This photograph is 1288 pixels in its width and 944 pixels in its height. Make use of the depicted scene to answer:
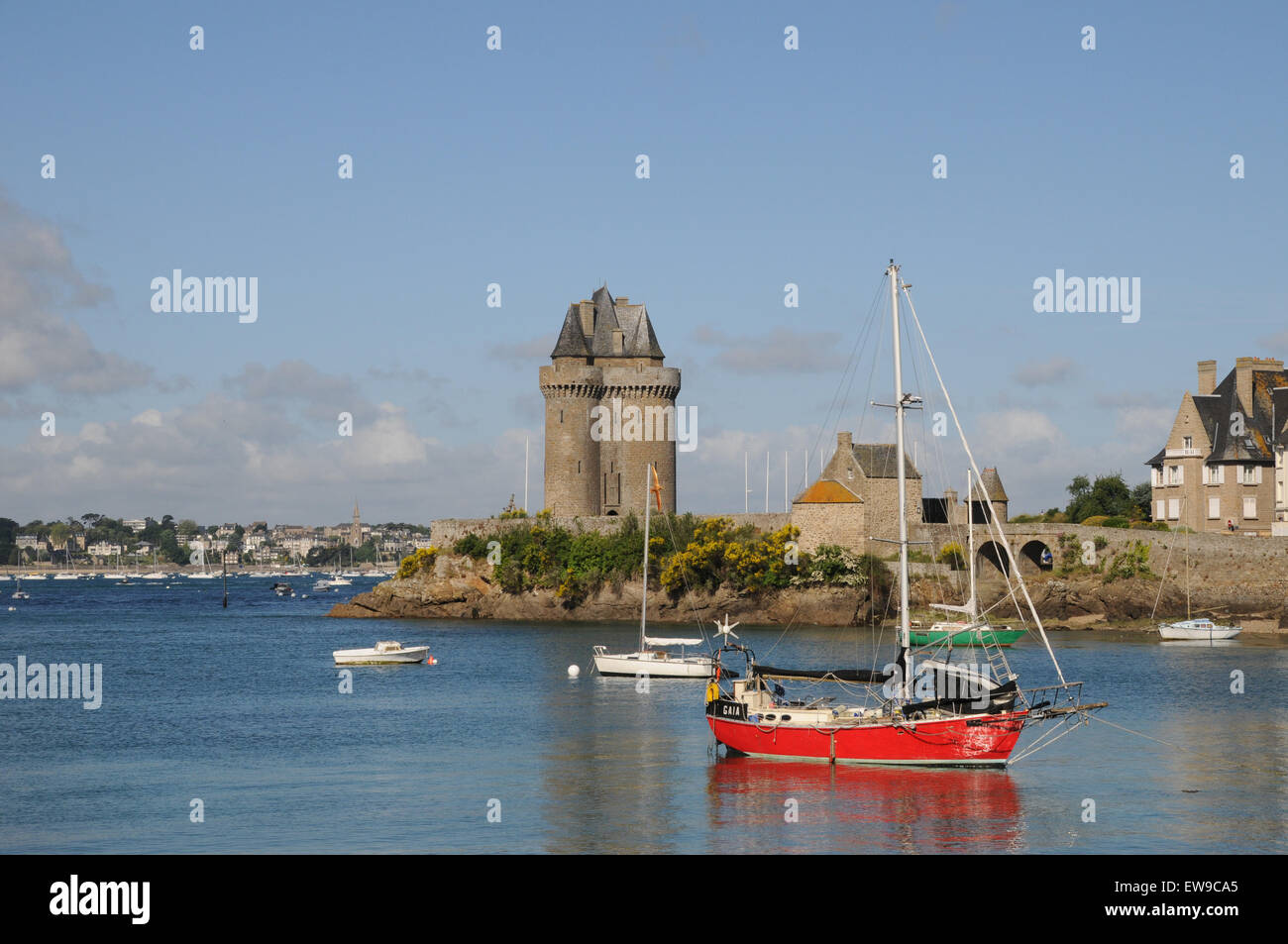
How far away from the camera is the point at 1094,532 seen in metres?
77.9

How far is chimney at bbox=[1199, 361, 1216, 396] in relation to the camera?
83.7 metres

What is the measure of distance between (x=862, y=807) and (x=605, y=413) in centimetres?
6449

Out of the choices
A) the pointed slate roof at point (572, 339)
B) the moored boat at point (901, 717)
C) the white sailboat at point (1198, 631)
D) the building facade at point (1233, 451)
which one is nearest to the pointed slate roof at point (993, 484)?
the building facade at point (1233, 451)

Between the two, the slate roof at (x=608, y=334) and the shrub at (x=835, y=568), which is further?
the slate roof at (x=608, y=334)

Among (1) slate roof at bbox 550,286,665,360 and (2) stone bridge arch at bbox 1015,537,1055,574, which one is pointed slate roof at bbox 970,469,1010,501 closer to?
(2) stone bridge arch at bbox 1015,537,1055,574

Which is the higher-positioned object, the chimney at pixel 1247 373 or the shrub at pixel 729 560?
the chimney at pixel 1247 373

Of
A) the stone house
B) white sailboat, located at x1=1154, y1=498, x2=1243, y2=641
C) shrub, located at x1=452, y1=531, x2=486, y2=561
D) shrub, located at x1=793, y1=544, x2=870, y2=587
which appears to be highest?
the stone house

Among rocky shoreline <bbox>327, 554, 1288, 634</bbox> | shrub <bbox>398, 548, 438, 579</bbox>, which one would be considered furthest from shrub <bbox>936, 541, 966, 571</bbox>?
shrub <bbox>398, 548, 438, 579</bbox>

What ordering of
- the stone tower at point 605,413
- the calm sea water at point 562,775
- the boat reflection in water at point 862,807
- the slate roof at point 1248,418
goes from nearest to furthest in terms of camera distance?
the boat reflection in water at point 862,807 → the calm sea water at point 562,775 → the slate roof at point 1248,418 → the stone tower at point 605,413

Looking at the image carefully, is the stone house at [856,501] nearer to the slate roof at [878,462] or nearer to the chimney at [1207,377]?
the slate roof at [878,462]

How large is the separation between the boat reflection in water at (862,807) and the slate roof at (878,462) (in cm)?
5073

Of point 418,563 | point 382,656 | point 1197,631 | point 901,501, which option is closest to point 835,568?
point 1197,631

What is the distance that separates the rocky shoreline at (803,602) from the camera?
7325 centimetres
